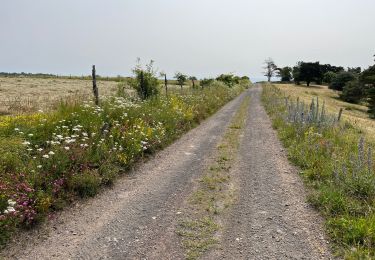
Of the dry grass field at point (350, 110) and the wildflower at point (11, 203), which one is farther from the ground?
the wildflower at point (11, 203)

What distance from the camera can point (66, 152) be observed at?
7715 mm

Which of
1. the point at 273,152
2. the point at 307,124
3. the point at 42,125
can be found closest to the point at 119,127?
the point at 42,125

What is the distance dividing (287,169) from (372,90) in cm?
5167

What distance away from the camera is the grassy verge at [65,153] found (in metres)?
6.12

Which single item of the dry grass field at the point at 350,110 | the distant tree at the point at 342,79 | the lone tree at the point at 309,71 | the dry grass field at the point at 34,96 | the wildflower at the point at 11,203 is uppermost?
the lone tree at the point at 309,71

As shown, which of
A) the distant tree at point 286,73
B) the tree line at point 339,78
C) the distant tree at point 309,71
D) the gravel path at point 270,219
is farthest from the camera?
the distant tree at point 286,73

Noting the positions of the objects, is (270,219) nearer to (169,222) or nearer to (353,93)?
(169,222)

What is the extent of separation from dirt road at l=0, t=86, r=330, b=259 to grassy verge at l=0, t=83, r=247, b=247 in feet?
1.20

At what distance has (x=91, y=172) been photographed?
7715 millimetres

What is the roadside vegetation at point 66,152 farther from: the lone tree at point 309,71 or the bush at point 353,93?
the lone tree at point 309,71

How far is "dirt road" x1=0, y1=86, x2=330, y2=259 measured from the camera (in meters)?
5.15

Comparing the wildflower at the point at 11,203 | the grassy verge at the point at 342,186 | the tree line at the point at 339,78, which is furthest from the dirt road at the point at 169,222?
the tree line at the point at 339,78

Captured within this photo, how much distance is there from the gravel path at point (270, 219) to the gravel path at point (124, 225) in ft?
3.39

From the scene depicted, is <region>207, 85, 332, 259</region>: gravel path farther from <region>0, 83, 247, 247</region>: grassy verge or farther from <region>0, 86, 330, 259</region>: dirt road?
<region>0, 83, 247, 247</region>: grassy verge
